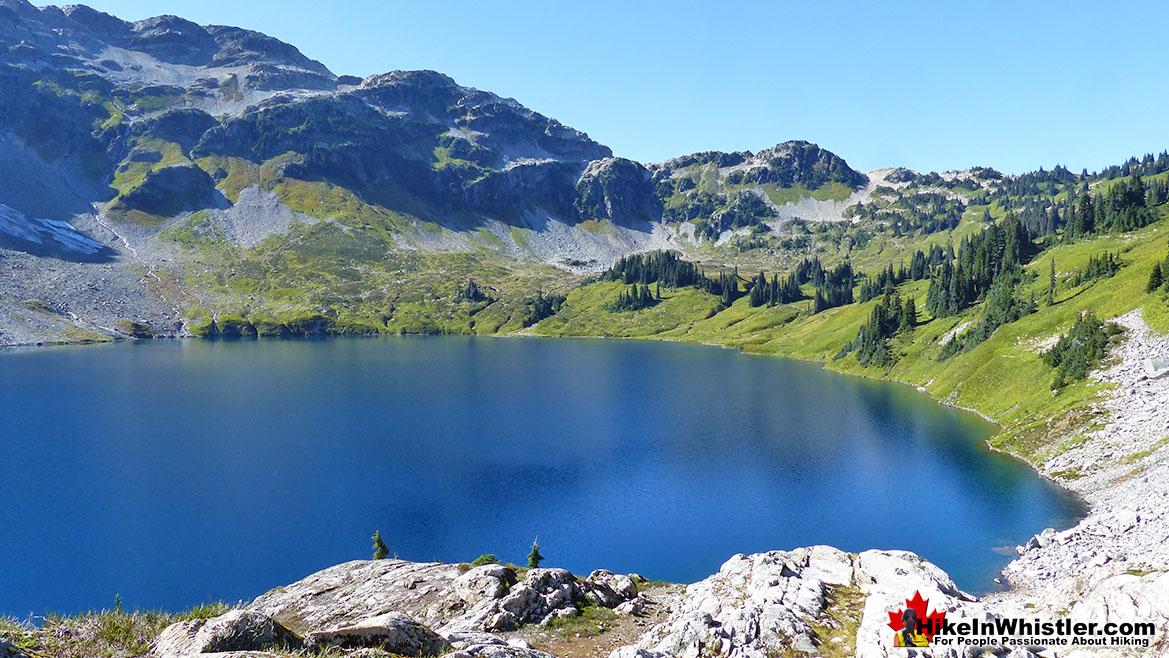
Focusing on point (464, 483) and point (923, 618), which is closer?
point (923, 618)

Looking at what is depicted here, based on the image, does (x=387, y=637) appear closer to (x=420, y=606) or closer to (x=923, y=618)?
(x=420, y=606)

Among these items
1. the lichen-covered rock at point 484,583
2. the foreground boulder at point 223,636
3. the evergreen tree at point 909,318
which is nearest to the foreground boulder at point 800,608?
the lichen-covered rock at point 484,583

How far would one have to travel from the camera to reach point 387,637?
54.7 feet

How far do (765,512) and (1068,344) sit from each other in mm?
68815

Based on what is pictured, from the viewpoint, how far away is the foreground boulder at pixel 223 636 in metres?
14.0

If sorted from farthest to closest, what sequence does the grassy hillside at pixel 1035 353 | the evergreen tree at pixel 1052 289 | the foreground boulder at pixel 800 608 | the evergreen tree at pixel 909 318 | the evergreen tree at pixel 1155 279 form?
the evergreen tree at pixel 909 318 < the evergreen tree at pixel 1052 289 < the evergreen tree at pixel 1155 279 < the grassy hillside at pixel 1035 353 < the foreground boulder at pixel 800 608

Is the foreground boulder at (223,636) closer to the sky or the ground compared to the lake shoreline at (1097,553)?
closer to the sky

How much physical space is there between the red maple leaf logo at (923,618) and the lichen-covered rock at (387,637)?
50.9 feet

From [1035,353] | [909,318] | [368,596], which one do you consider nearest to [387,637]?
[368,596]

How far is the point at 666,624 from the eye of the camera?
2695 cm

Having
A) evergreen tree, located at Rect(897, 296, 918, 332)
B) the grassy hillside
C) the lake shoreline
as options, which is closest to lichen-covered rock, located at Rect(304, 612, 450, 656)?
the lake shoreline

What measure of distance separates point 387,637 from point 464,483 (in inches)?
2318

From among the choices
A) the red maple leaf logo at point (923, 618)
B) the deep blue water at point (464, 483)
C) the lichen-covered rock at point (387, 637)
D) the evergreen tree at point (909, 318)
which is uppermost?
the lichen-covered rock at point (387, 637)

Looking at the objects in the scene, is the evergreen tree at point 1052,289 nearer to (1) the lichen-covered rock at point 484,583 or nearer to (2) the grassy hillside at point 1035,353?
(2) the grassy hillside at point 1035,353
